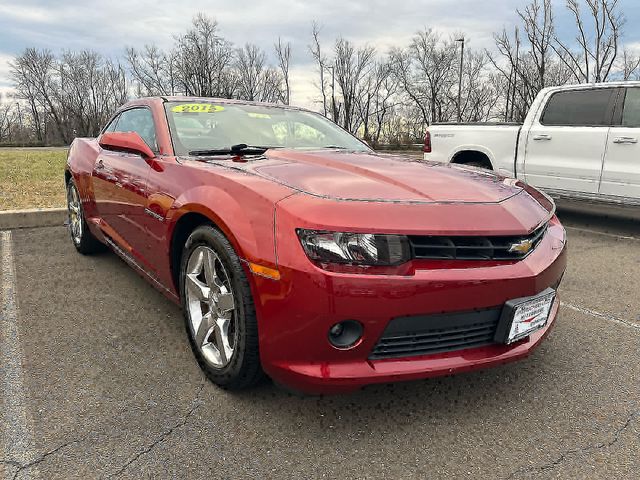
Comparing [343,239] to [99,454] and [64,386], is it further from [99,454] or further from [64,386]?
[64,386]

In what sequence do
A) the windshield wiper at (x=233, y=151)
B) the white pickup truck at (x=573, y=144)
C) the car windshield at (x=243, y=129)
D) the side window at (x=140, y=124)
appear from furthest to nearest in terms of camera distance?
1. the white pickup truck at (x=573, y=144)
2. the side window at (x=140, y=124)
3. the car windshield at (x=243, y=129)
4. the windshield wiper at (x=233, y=151)

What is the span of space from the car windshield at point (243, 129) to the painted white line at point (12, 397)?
4.65ft

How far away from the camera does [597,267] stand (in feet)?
14.4

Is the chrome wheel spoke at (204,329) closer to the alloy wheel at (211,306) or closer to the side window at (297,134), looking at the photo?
A: the alloy wheel at (211,306)

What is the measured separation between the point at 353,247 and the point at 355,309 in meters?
0.22

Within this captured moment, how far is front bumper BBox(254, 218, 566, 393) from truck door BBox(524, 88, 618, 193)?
191 inches

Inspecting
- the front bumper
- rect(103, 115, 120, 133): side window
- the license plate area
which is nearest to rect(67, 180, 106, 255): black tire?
rect(103, 115, 120, 133): side window

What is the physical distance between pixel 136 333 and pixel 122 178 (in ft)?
3.42

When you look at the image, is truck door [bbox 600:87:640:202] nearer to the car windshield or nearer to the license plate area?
the car windshield

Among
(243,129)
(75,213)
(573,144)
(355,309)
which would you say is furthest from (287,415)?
(573,144)

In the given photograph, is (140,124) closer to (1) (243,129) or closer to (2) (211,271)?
(1) (243,129)

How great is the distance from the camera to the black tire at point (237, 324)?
1.92m

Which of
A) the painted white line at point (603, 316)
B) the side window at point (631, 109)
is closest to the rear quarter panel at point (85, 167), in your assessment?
the painted white line at point (603, 316)

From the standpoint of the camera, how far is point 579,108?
20.1ft
